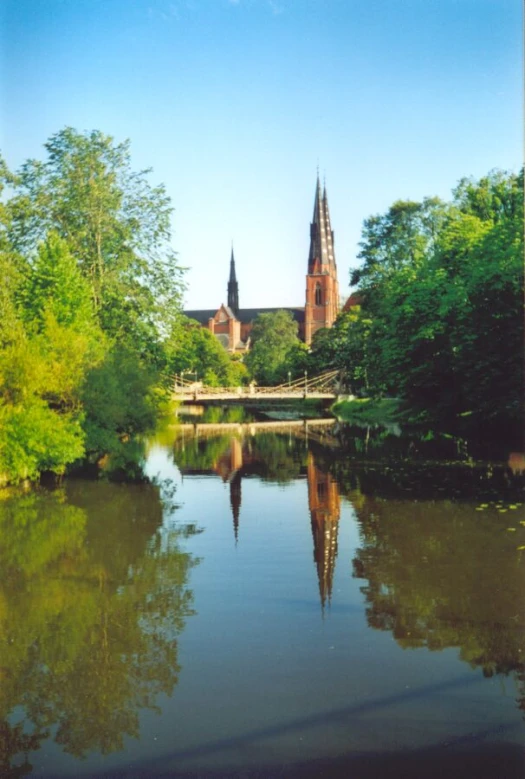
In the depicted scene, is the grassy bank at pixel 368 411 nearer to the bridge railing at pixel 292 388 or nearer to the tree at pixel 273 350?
the bridge railing at pixel 292 388

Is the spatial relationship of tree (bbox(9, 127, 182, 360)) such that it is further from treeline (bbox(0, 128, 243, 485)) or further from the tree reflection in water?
the tree reflection in water

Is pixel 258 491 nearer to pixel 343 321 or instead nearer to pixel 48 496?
pixel 48 496

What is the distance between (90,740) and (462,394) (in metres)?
24.3

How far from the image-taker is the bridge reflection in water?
15438 mm

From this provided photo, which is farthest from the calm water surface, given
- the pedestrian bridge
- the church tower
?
the church tower

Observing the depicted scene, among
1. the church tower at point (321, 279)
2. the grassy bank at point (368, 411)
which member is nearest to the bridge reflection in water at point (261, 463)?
the grassy bank at point (368, 411)

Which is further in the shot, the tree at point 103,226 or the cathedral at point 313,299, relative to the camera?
the cathedral at point 313,299

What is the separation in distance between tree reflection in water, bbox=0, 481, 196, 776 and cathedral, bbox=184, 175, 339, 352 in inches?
4182

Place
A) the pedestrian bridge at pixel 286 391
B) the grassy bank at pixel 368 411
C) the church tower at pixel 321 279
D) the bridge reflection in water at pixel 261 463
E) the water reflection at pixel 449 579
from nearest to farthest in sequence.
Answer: the water reflection at pixel 449 579
the bridge reflection in water at pixel 261 463
the grassy bank at pixel 368 411
the pedestrian bridge at pixel 286 391
the church tower at pixel 321 279

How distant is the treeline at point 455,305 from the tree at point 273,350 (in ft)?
115

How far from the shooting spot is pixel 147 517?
18625 mm

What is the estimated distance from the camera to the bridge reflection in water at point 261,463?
15.4 m

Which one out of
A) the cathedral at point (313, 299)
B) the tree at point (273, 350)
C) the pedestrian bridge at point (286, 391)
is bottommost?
the pedestrian bridge at point (286, 391)

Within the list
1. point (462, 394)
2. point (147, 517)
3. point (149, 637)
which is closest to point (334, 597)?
point (149, 637)
